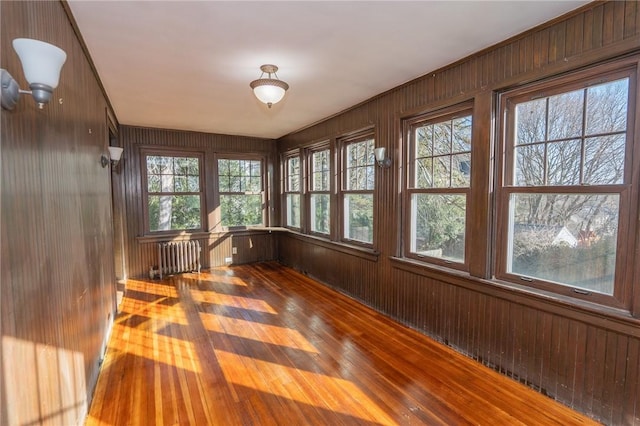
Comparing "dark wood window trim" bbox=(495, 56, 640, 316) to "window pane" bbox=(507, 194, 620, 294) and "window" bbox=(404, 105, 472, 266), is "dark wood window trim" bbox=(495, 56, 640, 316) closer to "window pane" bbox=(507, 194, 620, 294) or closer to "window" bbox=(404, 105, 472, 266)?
"window pane" bbox=(507, 194, 620, 294)

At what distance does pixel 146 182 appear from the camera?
220 inches

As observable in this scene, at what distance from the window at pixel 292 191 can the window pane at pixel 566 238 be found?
4.13 meters

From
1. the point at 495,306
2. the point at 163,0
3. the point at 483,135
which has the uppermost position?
the point at 163,0

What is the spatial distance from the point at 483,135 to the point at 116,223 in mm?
5286

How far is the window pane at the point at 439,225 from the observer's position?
3.00 m

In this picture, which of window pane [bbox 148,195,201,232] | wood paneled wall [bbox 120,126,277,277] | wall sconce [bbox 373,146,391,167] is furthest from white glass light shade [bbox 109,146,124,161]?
wall sconce [bbox 373,146,391,167]

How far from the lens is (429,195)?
3.32 m

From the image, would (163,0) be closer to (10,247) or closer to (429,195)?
(10,247)

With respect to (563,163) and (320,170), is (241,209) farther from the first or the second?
(563,163)

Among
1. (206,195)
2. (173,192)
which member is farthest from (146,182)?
(206,195)

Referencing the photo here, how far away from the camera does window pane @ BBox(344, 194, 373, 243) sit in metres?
4.23

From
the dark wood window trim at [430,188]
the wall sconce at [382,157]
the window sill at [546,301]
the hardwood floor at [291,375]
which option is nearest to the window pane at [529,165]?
the dark wood window trim at [430,188]

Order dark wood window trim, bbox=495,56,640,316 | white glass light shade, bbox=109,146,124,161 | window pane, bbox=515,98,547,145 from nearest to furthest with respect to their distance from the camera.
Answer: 1. dark wood window trim, bbox=495,56,640,316
2. window pane, bbox=515,98,547,145
3. white glass light shade, bbox=109,146,124,161

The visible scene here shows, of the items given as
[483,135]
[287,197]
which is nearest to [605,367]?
[483,135]
